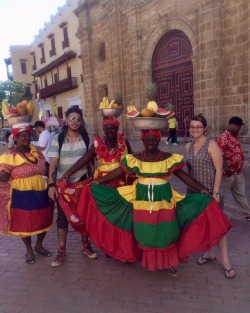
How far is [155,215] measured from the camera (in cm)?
297

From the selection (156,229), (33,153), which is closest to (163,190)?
(156,229)

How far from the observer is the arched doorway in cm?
1284

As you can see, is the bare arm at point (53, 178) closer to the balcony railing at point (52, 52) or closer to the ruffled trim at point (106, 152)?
the ruffled trim at point (106, 152)

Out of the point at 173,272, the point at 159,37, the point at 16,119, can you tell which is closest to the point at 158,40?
the point at 159,37

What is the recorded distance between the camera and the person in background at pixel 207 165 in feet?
10.6

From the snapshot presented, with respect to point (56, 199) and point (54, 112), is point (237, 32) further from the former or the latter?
point (54, 112)

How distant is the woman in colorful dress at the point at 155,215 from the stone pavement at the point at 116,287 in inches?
10.4

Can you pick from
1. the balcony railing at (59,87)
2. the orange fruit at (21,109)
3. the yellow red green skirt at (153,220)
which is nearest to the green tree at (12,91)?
the balcony railing at (59,87)

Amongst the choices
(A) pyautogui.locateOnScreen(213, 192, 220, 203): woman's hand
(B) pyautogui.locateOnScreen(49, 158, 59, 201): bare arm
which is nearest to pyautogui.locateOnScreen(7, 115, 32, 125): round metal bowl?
(B) pyautogui.locateOnScreen(49, 158, 59, 201): bare arm

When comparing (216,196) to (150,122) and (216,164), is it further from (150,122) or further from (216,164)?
(150,122)

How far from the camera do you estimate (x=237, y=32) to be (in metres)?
10.4

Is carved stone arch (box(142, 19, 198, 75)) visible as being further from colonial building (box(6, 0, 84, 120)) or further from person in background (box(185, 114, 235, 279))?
person in background (box(185, 114, 235, 279))

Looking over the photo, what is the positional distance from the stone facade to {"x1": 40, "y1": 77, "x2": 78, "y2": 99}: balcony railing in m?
6.98

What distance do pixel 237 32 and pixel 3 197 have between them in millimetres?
9897
